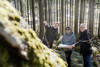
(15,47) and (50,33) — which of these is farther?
(50,33)

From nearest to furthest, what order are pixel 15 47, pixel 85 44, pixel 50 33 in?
pixel 15 47
pixel 85 44
pixel 50 33

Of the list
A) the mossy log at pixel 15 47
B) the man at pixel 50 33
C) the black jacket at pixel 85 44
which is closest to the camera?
the mossy log at pixel 15 47

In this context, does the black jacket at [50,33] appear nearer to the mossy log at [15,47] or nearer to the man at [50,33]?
the man at [50,33]

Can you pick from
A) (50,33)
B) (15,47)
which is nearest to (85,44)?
(50,33)

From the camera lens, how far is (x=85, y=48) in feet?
17.9

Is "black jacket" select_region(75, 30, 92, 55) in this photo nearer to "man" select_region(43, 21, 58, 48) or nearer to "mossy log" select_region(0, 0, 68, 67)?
"man" select_region(43, 21, 58, 48)

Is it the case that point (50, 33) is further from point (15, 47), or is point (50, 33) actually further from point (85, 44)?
point (15, 47)

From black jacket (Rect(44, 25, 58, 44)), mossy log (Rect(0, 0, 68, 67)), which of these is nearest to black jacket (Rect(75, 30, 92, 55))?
black jacket (Rect(44, 25, 58, 44))

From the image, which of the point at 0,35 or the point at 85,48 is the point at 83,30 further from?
the point at 0,35

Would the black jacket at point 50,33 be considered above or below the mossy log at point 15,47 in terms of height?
below

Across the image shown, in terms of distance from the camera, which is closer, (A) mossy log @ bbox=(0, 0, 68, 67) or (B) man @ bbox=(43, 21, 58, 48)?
(A) mossy log @ bbox=(0, 0, 68, 67)

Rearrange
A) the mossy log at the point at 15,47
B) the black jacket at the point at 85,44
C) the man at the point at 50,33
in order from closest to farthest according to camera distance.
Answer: the mossy log at the point at 15,47 → the black jacket at the point at 85,44 → the man at the point at 50,33

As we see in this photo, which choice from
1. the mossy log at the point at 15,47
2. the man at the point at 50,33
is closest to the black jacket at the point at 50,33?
the man at the point at 50,33

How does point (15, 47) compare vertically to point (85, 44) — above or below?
above
